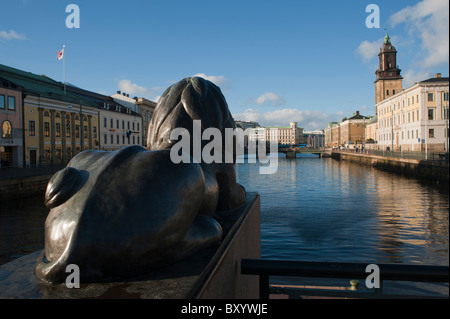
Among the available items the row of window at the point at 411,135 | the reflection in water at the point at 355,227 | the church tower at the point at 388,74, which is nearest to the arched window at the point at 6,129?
the reflection in water at the point at 355,227

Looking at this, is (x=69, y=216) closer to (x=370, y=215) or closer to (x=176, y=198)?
(x=176, y=198)

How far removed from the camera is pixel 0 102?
31.1 meters

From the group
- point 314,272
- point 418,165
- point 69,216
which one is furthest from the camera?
point 418,165

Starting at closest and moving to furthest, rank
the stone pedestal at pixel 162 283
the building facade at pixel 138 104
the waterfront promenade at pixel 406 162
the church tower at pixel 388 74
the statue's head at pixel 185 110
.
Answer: the stone pedestal at pixel 162 283 → the statue's head at pixel 185 110 → the waterfront promenade at pixel 406 162 → the building facade at pixel 138 104 → the church tower at pixel 388 74

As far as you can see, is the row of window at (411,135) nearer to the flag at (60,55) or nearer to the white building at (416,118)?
the white building at (416,118)

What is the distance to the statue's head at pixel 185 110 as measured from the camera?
3611 mm

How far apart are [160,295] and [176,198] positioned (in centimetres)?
64

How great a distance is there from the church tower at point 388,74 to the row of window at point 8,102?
3346 inches

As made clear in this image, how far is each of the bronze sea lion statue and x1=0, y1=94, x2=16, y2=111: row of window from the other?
34518mm

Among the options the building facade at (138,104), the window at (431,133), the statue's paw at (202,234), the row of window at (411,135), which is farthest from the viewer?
the building facade at (138,104)

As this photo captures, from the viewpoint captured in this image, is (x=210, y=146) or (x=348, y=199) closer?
(x=210, y=146)

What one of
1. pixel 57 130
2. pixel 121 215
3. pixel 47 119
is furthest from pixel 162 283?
pixel 57 130

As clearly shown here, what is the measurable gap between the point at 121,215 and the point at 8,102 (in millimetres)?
35942
